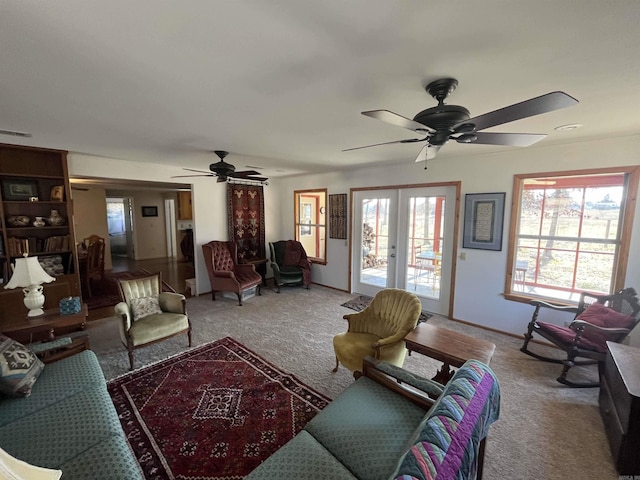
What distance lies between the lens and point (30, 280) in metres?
2.58

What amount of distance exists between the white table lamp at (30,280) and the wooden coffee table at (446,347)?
11.5 feet

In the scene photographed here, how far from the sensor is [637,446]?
1.67 m

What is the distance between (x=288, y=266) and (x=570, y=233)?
14.4ft

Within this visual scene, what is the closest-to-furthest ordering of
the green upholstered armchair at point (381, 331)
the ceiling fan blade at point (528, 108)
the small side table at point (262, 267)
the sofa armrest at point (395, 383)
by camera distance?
the ceiling fan blade at point (528, 108) < the sofa armrest at point (395, 383) < the green upholstered armchair at point (381, 331) < the small side table at point (262, 267)

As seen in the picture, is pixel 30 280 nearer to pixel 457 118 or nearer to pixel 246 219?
pixel 246 219

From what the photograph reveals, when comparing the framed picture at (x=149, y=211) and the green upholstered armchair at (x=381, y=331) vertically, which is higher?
the framed picture at (x=149, y=211)

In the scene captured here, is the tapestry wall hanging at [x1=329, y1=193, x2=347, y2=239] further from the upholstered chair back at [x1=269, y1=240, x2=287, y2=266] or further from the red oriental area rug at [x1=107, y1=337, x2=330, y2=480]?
the red oriental area rug at [x1=107, y1=337, x2=330, y2=480]

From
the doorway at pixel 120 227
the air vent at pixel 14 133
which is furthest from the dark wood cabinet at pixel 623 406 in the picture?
the doorway at pixel 120 227

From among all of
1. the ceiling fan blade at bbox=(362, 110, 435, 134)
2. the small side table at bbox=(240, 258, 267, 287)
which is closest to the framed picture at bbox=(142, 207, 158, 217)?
the small side table at bbox=(240, 258, 267, 287)

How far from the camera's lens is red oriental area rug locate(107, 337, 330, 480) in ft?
5.79

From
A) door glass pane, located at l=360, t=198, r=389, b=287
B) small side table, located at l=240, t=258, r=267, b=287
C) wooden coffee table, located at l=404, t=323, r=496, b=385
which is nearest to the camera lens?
wooden coffee table, located at l=404, t=323, r=496, b=385

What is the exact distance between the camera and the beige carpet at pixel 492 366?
5.88 ft

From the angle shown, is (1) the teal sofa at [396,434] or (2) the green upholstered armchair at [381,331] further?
(2) the green upholstered armchair at [381,331]

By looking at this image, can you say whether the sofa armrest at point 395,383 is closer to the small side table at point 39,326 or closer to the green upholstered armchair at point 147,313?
the green upholstered armchair at point 147,313
